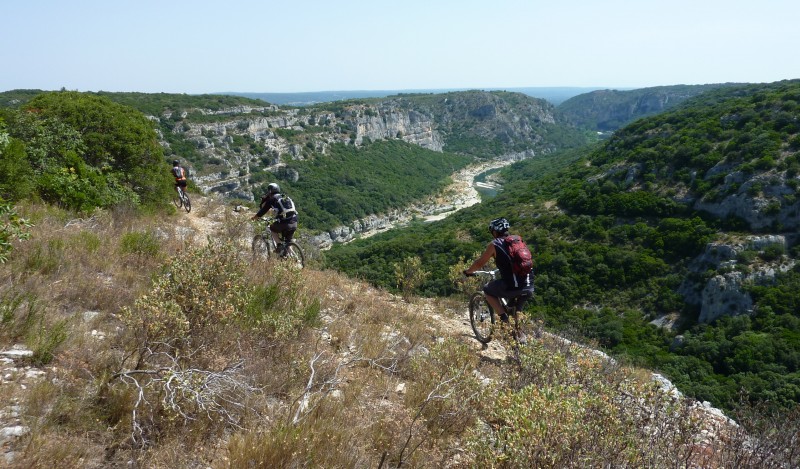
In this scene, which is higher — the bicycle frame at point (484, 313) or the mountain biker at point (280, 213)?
the mountain biker at point (280, 213)

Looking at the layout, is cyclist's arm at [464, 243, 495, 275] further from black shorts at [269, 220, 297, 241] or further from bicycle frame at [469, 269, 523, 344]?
black shorts at [269, 220, 297, 241]

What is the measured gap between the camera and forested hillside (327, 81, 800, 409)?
24.0 m

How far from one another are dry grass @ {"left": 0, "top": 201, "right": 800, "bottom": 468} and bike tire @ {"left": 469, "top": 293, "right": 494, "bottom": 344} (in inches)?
51.2

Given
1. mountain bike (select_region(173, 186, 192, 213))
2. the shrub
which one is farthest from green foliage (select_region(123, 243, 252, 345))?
mountain bike (select_region(173, 186, 192, 213))

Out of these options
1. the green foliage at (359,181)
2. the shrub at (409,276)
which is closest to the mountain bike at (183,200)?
the shrub at (409,276)

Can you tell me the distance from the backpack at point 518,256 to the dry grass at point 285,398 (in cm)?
139

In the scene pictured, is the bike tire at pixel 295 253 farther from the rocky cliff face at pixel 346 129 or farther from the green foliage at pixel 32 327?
the rocky cliff face at pixel 346 129

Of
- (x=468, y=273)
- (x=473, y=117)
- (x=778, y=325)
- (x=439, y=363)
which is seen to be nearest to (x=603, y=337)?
(x=778, y=325)

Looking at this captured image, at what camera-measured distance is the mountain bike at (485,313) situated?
5.90m

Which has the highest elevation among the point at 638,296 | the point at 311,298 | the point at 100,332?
the point at 100,332

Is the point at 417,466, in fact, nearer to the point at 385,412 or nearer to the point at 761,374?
the point at 385,412

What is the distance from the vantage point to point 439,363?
173 inches

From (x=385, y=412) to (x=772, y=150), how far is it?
50.0 meters

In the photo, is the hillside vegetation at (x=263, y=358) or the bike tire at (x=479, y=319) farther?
the bike tire at (x=479, y=319)
